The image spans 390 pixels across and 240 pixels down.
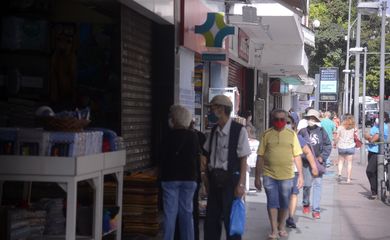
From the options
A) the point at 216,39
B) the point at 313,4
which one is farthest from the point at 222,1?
the point at 313,4

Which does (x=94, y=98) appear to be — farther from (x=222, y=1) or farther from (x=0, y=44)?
(x=222, y=1)

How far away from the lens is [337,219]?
10781 millimetres

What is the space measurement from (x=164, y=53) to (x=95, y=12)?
145 cm

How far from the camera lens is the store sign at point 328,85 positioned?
37.7m

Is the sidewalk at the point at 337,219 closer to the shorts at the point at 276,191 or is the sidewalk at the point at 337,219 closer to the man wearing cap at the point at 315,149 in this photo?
the man wearing cap at the point at 315,149

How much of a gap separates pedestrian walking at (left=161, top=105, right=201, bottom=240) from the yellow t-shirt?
A: 69.3 inches

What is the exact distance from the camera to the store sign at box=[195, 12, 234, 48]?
10.9 metres

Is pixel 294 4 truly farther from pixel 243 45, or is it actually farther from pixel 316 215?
pixel 243 45

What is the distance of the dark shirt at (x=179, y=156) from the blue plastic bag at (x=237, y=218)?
546 millimetres

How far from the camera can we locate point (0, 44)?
7.88 meters

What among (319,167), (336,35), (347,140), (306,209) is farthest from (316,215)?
(336,35)

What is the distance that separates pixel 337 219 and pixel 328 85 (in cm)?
2788

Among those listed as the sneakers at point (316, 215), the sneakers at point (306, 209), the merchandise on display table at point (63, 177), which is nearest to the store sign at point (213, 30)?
the sneakers at point (306, 209)

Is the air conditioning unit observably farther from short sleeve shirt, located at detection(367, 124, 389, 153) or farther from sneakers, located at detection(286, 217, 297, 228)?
sneakers, located at detection(286, 217, 297, 228)
